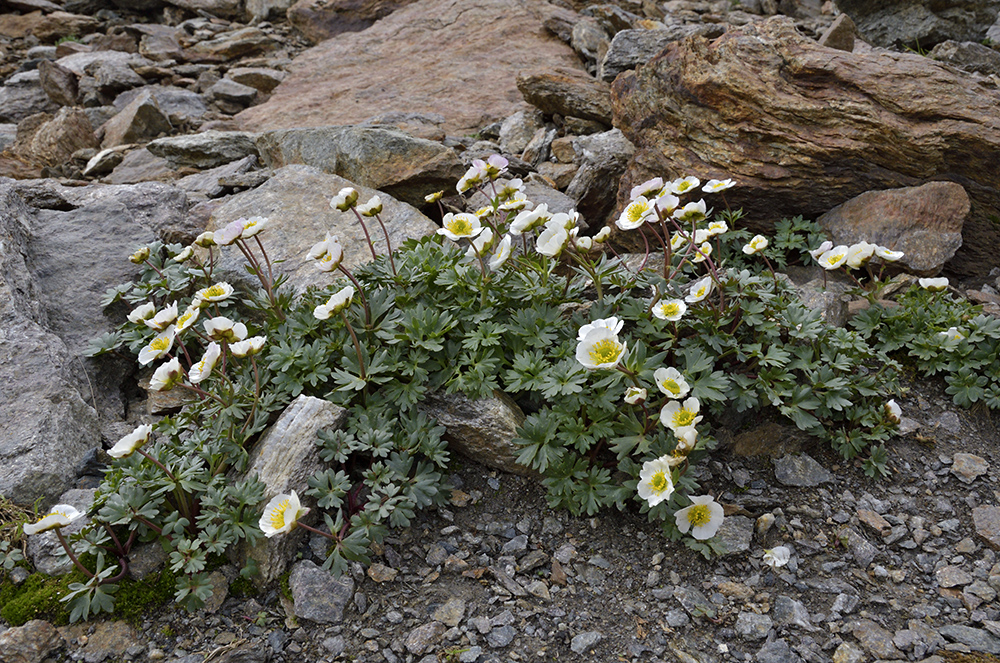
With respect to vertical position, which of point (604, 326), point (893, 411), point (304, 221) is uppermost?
point (604, 326)

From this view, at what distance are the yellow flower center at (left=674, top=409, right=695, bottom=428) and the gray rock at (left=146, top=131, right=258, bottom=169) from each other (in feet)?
16.8

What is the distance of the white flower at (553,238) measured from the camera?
2998 mm

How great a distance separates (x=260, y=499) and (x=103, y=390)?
164 centimetres

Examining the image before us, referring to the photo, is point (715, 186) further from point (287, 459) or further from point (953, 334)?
point (287, 459)

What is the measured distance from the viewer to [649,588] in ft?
8.66

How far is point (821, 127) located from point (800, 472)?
2.45 metres

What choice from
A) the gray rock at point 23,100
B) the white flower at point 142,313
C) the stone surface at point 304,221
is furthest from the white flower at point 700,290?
the gray rock at point 23,100

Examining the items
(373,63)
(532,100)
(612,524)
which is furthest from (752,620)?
(373,63)

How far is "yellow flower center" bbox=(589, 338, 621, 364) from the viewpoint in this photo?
259cm

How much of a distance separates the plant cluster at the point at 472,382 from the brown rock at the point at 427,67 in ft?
12.4

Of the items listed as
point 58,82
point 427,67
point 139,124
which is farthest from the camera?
point 58,82

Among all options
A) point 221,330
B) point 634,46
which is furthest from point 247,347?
point 634,46

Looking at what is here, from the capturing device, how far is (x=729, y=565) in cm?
271

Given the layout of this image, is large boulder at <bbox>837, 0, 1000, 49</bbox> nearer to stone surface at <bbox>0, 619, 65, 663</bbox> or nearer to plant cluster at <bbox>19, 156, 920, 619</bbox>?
plant cluster at <bbox>19, 156, 920, 619</bbox>
